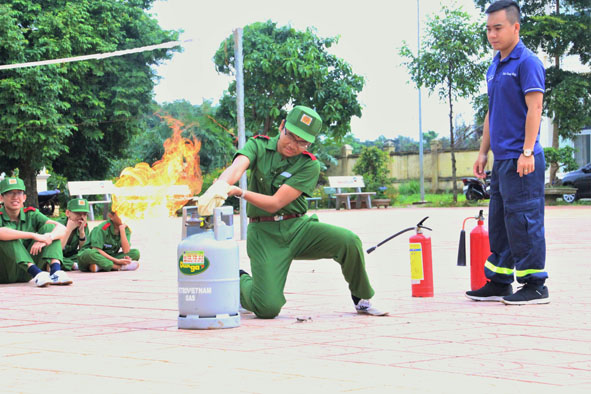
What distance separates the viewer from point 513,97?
286 inches

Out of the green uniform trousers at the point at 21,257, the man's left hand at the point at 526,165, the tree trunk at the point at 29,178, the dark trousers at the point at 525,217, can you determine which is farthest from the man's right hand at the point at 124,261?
the tree trunk at the point at 29,178

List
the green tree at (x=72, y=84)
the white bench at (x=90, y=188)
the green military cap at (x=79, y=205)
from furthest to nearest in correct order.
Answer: the white bench at (x=90, y=188)
the green tree at (x=72, y=84)
the green military cap at (x=79, y=205)

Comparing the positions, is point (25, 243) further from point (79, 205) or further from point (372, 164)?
point (372, 164)

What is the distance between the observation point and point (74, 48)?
29.1m

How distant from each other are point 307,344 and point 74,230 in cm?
689

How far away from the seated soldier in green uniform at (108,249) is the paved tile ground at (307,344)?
6.37 ft

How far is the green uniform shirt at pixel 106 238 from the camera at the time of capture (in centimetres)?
1162

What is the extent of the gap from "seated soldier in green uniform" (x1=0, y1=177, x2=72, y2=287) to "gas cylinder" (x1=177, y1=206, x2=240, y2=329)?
147 inches

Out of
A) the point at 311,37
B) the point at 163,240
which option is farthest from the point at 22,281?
the point at 311,37

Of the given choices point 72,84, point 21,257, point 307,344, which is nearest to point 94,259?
point 21,257

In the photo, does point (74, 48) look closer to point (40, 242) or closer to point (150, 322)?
point (40, 242)

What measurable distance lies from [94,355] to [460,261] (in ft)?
13.2

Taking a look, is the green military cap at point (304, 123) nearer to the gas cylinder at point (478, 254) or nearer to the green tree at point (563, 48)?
the gas cylinder at point (478, 254)

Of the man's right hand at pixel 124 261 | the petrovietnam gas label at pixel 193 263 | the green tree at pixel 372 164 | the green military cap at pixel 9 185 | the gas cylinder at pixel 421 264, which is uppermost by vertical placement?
the green tree at pixel 372 164
